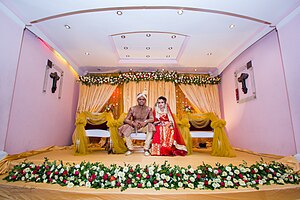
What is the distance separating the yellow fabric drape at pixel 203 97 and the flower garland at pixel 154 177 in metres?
3.57

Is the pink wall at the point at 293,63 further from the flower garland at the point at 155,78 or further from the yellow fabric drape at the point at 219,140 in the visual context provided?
the flower garland at the point at 155,78

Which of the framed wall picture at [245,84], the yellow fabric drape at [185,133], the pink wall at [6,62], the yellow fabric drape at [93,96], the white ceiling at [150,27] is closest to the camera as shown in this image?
the pink wall at [6,62]

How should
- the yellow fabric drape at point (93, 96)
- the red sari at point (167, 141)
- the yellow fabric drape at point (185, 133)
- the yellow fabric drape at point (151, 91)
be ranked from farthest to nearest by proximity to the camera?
the yellow fabric drape at point (151, 91) < the yellow fabric drape at point (93, 96) < the yellow fabric drape at point (185, 133) < the red sari at point (167, 141)

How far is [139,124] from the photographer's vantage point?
12.4ft

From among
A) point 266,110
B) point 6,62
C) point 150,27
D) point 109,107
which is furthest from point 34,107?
point 266,110

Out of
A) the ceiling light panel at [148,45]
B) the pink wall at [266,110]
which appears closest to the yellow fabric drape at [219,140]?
the pink wall at [266,110]

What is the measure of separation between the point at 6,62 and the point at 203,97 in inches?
226

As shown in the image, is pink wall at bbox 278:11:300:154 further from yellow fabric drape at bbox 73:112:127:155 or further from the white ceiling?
yellow fabric drape at bbox 73:112:127:155

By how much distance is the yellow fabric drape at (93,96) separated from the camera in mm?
5652

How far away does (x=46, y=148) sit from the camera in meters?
3.96

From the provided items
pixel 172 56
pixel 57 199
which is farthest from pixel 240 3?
pixel 57 199

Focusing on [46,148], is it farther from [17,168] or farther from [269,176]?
[269,176]

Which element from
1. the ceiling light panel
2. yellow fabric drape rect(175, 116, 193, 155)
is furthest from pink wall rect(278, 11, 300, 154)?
the ceiling light panel

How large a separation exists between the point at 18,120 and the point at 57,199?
7.76 ft
